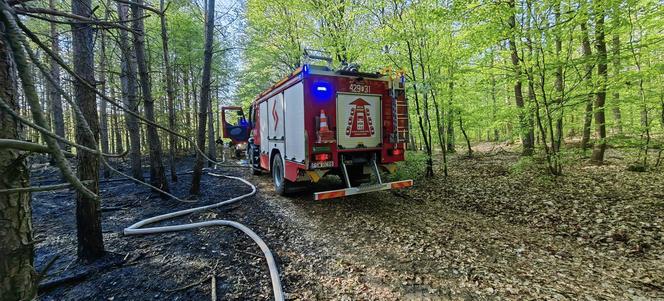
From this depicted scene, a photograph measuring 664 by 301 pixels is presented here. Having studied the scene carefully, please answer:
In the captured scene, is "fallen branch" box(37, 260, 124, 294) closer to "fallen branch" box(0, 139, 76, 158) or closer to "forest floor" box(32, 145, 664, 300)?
"forest floor" box(32, 145, 664, 300)

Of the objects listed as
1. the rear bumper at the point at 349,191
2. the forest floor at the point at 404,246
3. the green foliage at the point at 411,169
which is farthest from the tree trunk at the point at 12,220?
the green foliage at the point at 411,169

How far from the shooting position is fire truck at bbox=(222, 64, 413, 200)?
19.2 feet

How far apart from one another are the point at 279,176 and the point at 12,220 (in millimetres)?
6017

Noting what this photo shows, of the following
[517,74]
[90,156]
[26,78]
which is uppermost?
[517,74]

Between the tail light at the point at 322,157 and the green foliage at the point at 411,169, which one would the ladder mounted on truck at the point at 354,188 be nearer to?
the tail light at the point at 322,157

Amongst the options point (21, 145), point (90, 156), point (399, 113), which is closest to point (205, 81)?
point (90, 156)

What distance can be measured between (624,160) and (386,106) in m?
8.03

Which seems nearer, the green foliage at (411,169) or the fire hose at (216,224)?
the fire hose at (216,224)

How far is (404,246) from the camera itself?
415cm

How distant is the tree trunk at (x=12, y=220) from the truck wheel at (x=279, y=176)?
5.49 metres

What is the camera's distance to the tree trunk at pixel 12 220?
141 cm

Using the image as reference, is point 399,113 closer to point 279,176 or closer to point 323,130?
point 323,130

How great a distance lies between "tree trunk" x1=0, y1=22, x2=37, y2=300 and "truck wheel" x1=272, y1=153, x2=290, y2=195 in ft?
18.0

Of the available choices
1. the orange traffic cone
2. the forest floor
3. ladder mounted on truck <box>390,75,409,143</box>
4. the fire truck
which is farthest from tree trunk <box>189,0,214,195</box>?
ladder mounted on truck <box>390,75,409,143</box>
